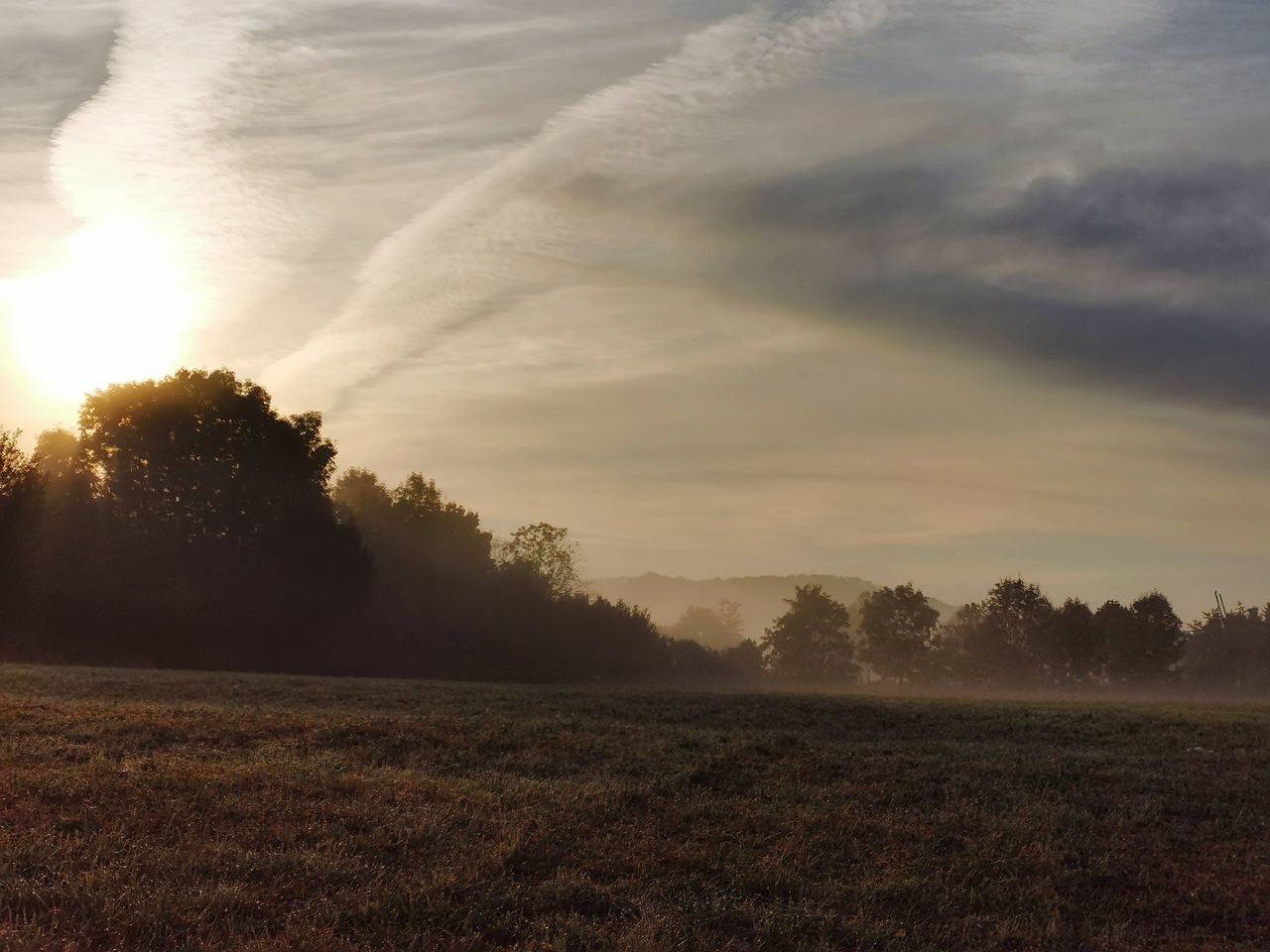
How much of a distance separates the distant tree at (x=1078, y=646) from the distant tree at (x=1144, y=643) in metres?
1.65

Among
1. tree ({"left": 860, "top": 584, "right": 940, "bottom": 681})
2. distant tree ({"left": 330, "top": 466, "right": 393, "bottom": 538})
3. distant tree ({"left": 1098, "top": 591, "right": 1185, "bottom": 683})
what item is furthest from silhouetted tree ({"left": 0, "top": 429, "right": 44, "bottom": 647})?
distant tree ({"left": 1098, "top": 591, "right": 1185, "bottom": 683})

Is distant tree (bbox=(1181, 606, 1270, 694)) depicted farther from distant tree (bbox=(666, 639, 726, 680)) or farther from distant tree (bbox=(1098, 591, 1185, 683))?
distant tree (bbox=(666, 639, 726, 680))

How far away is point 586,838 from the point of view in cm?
1447

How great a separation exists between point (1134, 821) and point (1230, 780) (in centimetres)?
622

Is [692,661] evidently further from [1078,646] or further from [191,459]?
[191,459]

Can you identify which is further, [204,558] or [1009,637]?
[1009,637]

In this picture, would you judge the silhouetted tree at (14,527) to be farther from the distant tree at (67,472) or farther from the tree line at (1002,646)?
the tree line at (1002,646)

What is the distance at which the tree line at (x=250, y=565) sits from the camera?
66375 millimetres

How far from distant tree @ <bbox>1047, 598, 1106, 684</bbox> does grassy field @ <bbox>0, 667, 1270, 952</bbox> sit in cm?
11288

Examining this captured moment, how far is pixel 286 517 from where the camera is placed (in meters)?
76.3

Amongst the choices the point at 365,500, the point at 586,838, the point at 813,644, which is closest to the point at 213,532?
the point at 365,500

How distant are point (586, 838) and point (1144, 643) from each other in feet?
437

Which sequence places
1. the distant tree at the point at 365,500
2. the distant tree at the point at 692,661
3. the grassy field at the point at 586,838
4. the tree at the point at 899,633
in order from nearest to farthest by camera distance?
1. the grassy field at the point at 586,838
2. the distant tree at the point at 365,500
3. the distant tree at the point at 692,661
4. the tree at the point at 899,633

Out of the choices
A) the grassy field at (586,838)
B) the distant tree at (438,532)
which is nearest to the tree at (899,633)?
the distant tree at (438,532)
